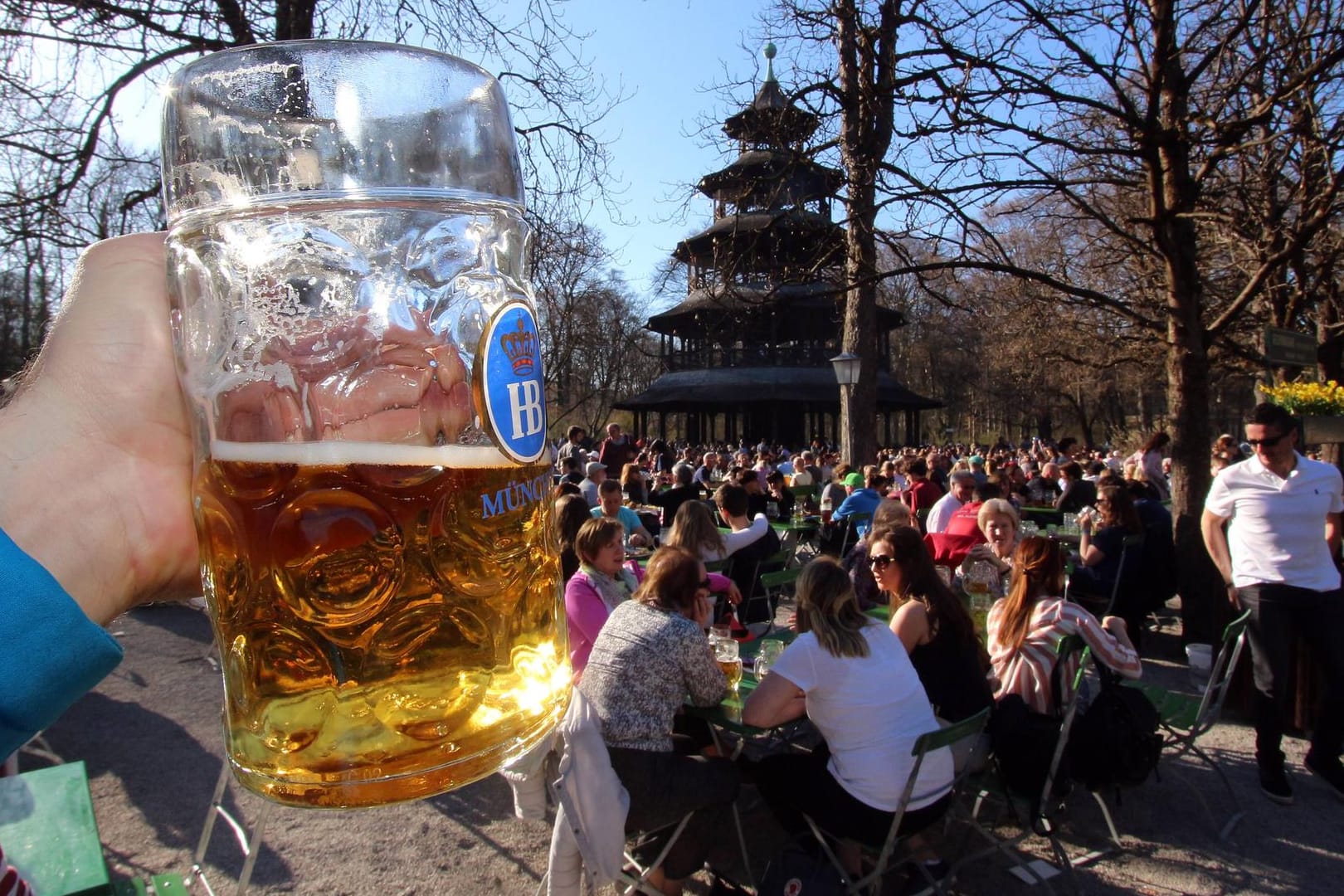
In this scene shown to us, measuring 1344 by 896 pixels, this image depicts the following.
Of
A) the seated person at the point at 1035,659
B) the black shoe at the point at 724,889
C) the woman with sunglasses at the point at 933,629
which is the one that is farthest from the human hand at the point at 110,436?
the seated person at the point at 1035,659

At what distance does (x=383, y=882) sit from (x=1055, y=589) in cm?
308

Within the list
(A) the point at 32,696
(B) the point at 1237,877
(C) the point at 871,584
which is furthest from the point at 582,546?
(A) the point at 32,696

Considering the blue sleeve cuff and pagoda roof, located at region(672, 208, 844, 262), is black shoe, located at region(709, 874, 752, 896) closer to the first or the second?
the blue sleeve cuff

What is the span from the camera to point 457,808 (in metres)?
3.93

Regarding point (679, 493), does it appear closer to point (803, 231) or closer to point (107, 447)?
point (803, 231)

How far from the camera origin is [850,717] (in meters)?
2.87

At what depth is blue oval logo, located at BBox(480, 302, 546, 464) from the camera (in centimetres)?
84

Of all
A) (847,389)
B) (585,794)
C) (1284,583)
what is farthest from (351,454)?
(847,389)

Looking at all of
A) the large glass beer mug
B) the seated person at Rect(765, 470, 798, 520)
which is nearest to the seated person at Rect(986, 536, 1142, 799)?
the large glass beer mug

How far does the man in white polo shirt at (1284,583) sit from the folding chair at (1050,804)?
1053 mm

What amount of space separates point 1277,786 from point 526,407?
462 cm

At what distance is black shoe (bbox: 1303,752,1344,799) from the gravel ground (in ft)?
0.18

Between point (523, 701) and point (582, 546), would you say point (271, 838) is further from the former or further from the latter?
point (523, 701)

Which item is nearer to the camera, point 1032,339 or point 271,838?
point 271,838
